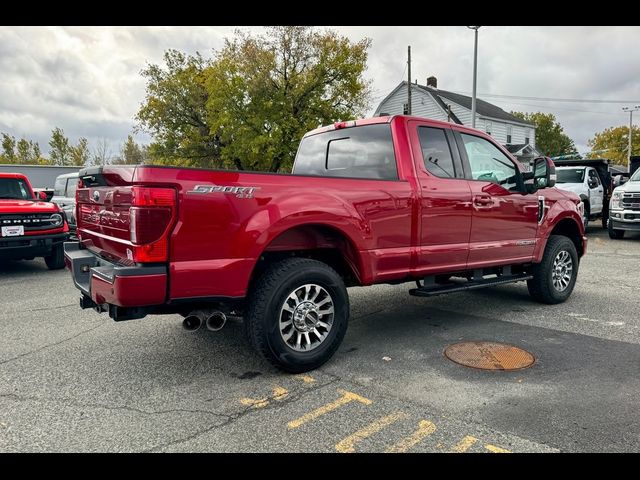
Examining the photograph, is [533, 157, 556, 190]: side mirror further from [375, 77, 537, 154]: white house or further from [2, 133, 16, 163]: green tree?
[2, 133, 16, 163]: green tree

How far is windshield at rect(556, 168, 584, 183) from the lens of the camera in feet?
46.5

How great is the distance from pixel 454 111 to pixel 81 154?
34.4 m

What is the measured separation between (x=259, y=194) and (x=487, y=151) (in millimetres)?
2926

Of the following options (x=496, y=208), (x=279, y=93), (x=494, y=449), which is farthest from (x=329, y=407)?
(x=279, y=93)

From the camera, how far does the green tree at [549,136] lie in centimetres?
7688

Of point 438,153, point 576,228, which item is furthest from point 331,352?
point 576,228

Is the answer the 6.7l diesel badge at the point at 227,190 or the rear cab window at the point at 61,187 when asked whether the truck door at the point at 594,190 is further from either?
the rear cab window at the point at 61,187

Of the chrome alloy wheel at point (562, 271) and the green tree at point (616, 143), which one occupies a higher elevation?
the green tree at point (616, 143)

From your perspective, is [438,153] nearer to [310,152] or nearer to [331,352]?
[310,152]

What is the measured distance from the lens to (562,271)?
5879 millimetres

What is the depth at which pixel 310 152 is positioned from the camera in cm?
525

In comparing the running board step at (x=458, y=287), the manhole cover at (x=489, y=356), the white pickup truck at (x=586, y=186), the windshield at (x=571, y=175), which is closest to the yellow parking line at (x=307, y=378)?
the manhole cover at (x=489, y=356)

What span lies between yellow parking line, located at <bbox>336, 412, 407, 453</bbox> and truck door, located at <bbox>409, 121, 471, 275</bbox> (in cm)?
169

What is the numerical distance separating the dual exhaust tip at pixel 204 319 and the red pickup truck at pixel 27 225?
5.95m
